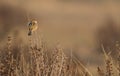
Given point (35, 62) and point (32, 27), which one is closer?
point (32, 27)

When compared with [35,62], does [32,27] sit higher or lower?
higher

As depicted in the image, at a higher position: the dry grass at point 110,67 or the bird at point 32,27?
the bird at point 32,27

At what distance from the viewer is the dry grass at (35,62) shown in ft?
26.2

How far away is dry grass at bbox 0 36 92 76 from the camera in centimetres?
800

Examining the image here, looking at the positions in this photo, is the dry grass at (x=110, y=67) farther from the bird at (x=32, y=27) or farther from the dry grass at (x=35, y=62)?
the bird at (x=32, y=27)

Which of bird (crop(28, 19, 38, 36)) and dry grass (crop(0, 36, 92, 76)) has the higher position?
bird (crop(28, 19, 38, 36))

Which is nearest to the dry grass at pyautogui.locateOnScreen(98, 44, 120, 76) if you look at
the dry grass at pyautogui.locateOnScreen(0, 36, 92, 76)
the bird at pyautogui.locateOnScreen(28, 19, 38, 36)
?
the dry grass at pyautogui.locateOnScreen(0, 36, 92, 76)

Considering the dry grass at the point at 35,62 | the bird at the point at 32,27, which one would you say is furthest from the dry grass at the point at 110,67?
the bird at the point at 32,27

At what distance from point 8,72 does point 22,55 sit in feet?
0.91

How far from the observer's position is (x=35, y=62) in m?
8.00

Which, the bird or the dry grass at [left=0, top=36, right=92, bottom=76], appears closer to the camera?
the bird

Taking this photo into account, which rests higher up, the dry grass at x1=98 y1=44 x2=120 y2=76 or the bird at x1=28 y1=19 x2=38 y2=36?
the bird at x1=28 y1=19 x2=38 y2=36

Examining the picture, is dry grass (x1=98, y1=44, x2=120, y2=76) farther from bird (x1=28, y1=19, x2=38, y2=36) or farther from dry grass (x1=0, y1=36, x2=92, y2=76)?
bird (x1=28, y1=19, x2=38, y2=36)

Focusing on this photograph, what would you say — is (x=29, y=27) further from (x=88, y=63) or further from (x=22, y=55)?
(x=88, y=63)
